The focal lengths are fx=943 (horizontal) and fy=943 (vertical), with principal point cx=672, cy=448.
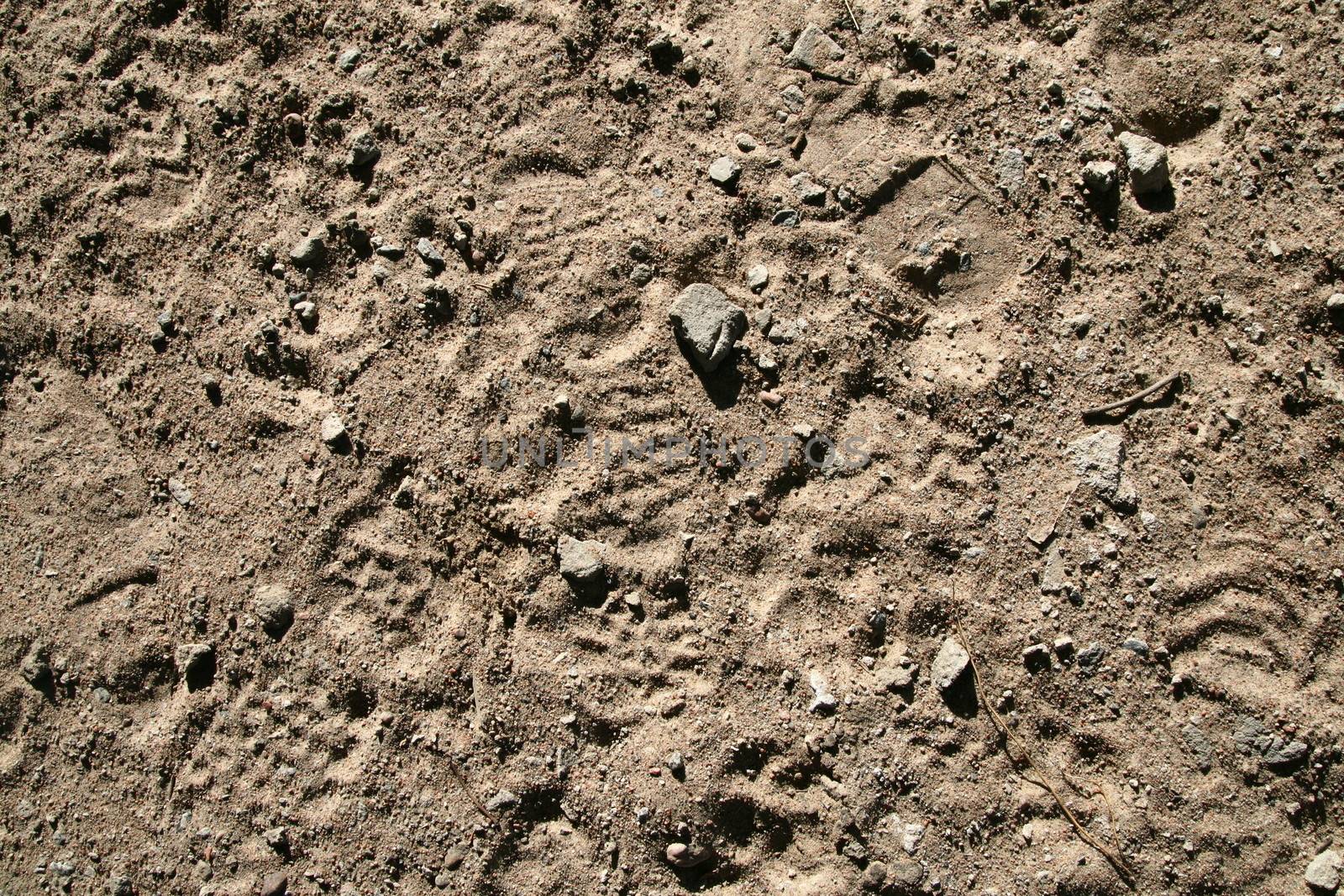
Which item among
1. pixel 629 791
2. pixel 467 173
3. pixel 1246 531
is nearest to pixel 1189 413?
pixel 1246 531

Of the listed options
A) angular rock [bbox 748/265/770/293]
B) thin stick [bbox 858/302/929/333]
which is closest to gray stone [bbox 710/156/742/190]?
angular rock [bbox 748/265/770/293]

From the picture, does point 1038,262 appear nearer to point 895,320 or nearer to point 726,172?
point 895,320

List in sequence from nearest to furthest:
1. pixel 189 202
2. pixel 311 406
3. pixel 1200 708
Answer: pixel 1200 708
pixel 311 406
pixel 189 202

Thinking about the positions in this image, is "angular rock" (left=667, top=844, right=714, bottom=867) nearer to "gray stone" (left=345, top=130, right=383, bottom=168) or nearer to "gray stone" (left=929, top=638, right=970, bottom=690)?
"gray stone" (left=929, top=638, right=970, bottom=690)

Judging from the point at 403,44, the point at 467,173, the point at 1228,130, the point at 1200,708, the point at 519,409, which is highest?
the point at 403,44

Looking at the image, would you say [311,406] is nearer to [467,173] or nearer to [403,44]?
[467,173]

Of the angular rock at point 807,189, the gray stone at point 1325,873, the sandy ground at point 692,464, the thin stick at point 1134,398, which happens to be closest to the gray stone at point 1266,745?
the sandy ground at point 692,464
